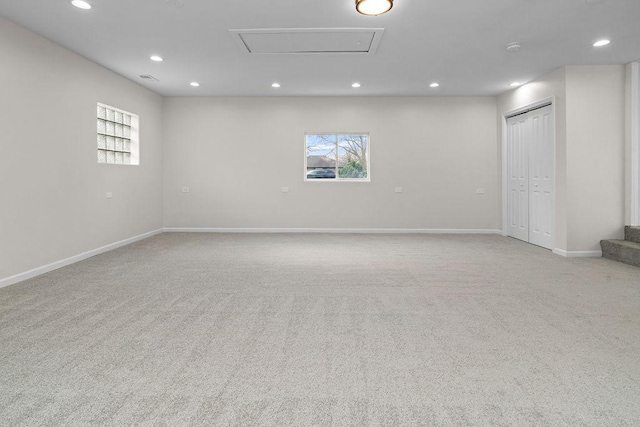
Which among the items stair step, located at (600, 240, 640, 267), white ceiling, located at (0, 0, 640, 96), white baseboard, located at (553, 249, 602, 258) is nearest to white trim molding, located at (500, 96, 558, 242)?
white baseboard, located at (553, 249, 602, 258)

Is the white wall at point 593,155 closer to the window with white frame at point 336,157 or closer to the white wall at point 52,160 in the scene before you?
the window with white frame at point 336,157

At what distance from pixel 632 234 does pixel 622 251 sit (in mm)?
449

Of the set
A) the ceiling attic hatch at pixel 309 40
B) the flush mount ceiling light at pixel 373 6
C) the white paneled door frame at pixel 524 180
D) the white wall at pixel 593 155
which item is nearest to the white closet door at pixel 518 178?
the white paneled door frame at pixel 524 180

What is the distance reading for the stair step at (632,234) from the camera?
502 centimetres

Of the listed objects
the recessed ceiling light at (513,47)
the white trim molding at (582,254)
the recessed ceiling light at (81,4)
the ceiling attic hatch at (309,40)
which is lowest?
the white trim molding at (582,254)

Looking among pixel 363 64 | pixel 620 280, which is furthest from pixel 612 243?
pixel 363 64

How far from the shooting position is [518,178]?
269 inches

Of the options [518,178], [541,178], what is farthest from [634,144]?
[518,178]

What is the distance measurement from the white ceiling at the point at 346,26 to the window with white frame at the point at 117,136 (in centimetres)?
66

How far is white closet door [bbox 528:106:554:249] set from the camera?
580cm

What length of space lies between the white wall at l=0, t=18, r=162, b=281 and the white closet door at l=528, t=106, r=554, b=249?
667 centimetres

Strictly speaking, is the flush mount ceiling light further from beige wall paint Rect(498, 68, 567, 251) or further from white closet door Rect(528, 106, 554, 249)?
white closet door Rect(528, 106, 554, 249)

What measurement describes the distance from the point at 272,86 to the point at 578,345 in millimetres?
5865

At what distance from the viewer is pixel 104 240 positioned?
5.71m
